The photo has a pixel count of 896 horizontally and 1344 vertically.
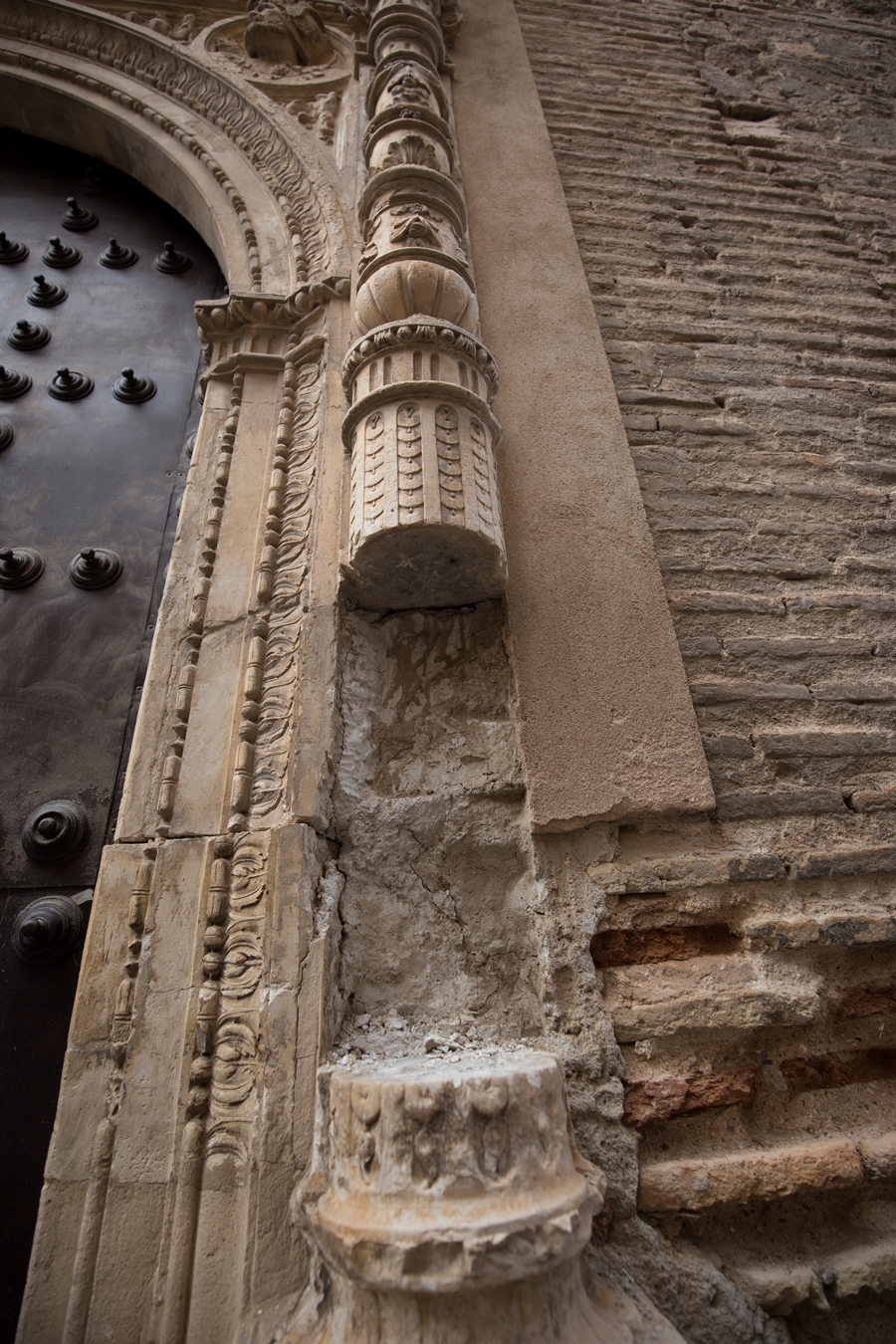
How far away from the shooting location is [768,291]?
3076 millimetres

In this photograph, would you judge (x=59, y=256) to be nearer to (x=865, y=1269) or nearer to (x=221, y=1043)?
(x=221, y=1043)

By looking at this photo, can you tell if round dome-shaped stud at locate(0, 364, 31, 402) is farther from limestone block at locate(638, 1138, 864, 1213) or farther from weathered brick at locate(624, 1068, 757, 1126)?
limestone block at locate(638, 1138, 864, 1213)

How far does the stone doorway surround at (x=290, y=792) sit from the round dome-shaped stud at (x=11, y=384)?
973 millimetres

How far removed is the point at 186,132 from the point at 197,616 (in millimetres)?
2636

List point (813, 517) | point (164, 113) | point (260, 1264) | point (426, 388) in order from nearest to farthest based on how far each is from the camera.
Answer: point (260, 1264)
point (426, 388)
point (813, 517)
point (164, 113)

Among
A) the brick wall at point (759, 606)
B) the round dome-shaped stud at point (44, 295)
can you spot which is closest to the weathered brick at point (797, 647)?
the brick wall at point (759, 606)

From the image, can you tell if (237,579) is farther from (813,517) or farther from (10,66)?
(10,66)

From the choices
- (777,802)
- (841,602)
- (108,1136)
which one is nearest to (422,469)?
(777,802)

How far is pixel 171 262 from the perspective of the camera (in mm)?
3398

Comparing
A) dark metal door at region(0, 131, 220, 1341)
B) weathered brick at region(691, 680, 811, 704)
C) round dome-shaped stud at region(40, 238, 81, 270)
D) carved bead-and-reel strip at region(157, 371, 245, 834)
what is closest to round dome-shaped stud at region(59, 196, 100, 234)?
dark metal door at region(0, 131, 220, 1341)

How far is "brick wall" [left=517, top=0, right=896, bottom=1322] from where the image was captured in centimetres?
141

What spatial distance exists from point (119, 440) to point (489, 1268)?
2.86 m

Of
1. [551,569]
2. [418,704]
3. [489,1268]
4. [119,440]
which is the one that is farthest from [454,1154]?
[119,440]

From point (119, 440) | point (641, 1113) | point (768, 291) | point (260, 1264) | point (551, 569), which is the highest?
point (768, 291)
